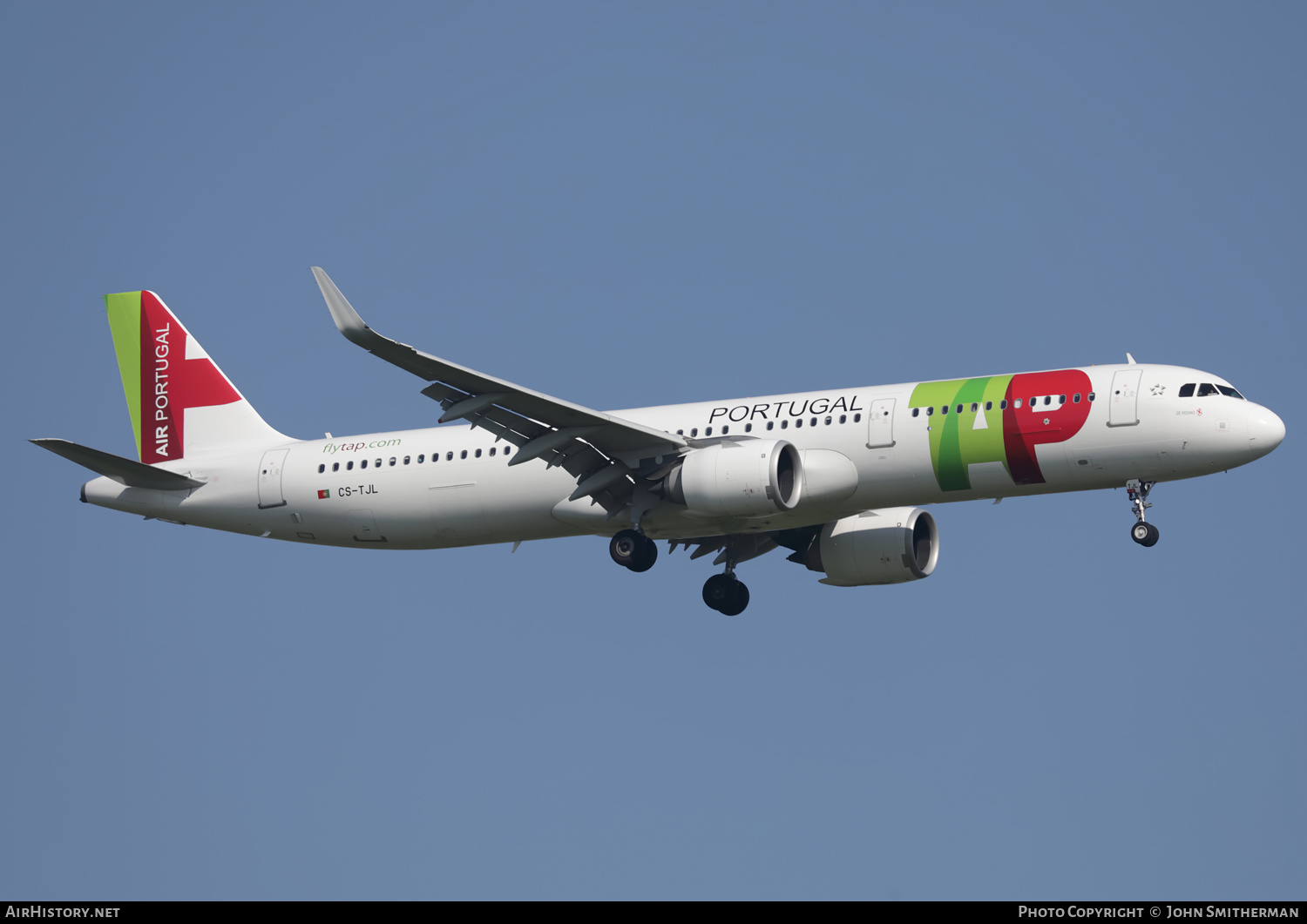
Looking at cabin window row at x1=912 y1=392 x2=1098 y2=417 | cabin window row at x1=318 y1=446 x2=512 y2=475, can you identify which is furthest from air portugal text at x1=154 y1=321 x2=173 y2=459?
cabin window row at x1=912 y1=392 x2=1098 y2=417

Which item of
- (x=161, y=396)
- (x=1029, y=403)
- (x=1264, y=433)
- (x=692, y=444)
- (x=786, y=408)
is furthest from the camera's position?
(x=161, y=396)

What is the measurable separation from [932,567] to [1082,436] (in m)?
7.36

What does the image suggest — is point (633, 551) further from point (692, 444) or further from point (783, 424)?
point (783, 424)

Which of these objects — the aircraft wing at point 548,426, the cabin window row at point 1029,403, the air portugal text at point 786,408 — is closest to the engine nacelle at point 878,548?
the air portugal text at point 786,408

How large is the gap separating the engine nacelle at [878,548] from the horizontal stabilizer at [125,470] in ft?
53.9

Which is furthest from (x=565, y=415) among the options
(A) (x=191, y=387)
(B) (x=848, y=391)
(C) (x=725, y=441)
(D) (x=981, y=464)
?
(A) (x=191, y=387)

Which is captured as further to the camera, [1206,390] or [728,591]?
[728,591]

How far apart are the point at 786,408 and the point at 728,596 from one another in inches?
255

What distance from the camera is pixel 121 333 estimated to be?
47969 millimetres

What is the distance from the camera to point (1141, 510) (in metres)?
38.1

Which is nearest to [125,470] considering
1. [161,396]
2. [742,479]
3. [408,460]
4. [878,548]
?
[161,396]

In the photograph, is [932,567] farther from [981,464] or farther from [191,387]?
[191,387]
